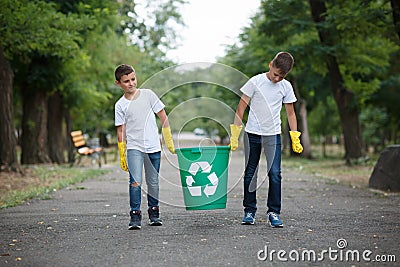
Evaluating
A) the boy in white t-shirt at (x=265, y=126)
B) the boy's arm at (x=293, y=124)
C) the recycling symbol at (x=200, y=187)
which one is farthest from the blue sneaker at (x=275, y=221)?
the boy's arm at (x=293, y=124)

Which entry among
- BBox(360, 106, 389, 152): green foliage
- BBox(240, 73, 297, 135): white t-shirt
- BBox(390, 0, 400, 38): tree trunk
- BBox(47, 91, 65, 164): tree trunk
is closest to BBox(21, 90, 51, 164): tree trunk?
BBox(47, 91, 65, 164): tree trunk

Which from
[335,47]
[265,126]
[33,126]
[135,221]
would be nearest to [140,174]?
[135,221]

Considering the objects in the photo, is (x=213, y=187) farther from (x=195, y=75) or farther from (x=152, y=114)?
(x=195, y=75)

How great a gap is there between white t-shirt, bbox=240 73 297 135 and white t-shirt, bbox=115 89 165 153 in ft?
3.32

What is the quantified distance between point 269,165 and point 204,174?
777mm

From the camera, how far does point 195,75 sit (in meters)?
8.48

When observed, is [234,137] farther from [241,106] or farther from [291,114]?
[291,114]

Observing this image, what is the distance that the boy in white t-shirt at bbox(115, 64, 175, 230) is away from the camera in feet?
23.6

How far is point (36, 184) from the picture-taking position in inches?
552

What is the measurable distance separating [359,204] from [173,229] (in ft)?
12.4

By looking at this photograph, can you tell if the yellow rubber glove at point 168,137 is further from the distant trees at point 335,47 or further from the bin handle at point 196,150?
the distant trees at point 335,47

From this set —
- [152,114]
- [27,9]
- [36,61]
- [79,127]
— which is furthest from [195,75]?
[79,127]

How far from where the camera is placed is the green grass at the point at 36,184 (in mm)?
10736

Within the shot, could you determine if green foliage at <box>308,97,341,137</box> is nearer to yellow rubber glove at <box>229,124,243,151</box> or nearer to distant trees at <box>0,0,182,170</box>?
distant trees at <box>0,0,182,170</box>
